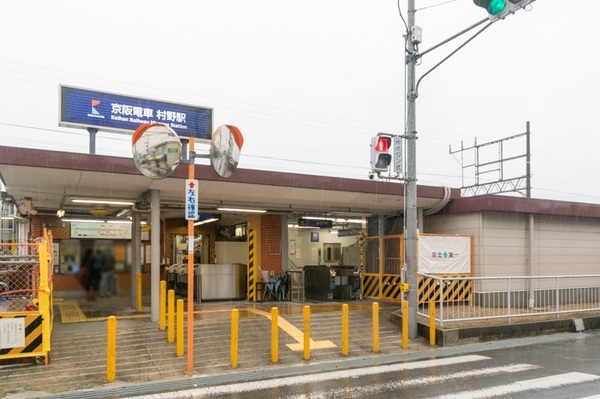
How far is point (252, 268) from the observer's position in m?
18.2

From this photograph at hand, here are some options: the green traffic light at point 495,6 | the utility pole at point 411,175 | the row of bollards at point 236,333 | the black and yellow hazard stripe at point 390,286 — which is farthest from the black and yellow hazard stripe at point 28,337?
the black and yellow hazard stripe at point 390,286

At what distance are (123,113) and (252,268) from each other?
670 centimetres

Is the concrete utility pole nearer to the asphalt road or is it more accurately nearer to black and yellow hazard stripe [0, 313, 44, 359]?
the asphalt road

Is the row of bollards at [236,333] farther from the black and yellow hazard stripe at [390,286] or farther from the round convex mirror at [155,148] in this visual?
the black and yellow hazard stripe at [390,286]

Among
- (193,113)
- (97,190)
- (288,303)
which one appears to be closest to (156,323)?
(97,190)

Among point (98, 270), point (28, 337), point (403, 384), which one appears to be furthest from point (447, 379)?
point (28, 337)

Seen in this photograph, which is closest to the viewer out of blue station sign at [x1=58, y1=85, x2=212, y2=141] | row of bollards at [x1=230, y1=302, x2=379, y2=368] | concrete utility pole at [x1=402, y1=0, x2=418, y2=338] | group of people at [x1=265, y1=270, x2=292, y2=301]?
row of bollards at [x1=230, y1=302, x2=379, y2=368]

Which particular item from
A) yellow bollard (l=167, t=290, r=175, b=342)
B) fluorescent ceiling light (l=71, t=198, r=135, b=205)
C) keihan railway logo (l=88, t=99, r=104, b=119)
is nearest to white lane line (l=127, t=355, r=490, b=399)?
yellow bollard (l=167, t=290, r=175, b=342)

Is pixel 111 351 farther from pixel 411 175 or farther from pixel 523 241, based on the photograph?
pixel 523 241

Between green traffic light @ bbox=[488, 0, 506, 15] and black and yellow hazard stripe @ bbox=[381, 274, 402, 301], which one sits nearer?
green traffic light @ bbox=[488, 0, 506, 15]

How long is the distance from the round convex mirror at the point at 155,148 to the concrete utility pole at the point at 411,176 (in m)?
5.85

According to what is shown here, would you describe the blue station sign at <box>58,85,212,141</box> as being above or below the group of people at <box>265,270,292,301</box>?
above

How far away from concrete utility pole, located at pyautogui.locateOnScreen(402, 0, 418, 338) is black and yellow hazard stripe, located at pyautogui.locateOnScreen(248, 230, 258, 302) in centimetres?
718

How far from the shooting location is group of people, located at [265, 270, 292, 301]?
59.2 feet
